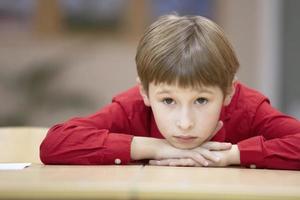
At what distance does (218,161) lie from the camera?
→ 1.14 m

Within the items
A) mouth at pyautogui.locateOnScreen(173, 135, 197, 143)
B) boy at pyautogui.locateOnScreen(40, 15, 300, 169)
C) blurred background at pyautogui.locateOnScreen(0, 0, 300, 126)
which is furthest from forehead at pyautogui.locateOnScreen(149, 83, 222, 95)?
blurred background at pyautogui.locateOnScreen(0, 0, 300, 126)

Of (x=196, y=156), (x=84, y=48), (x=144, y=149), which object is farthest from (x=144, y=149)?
(x=84, y=48)

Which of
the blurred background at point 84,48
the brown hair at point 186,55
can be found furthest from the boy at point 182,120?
the blurred background at point 84,48

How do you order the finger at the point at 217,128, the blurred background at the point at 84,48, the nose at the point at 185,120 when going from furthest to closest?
the blurred background at the point at 84,48
the finger at the point at 217,128
the nose at the point at 185,120

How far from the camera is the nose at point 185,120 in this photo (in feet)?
3.62

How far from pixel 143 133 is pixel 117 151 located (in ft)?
0.70

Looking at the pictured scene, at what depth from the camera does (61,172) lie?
943 mm

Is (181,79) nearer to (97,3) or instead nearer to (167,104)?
(167,104)

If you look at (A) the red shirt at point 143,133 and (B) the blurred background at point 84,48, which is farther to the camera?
(B) the blurred background at point 84,48

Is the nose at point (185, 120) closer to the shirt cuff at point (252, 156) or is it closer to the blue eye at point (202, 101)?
the blue eye at point (202, 101)

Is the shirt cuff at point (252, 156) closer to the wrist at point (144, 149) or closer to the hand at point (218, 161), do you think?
the hand at point (218, 161)

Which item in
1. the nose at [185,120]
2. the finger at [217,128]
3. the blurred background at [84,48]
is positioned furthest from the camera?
the blurred background at [84,48]

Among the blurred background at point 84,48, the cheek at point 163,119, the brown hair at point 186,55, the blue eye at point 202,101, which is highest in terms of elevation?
the brown hair at point 186,55

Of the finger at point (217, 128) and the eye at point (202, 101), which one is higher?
the eye at point (202, 101)
